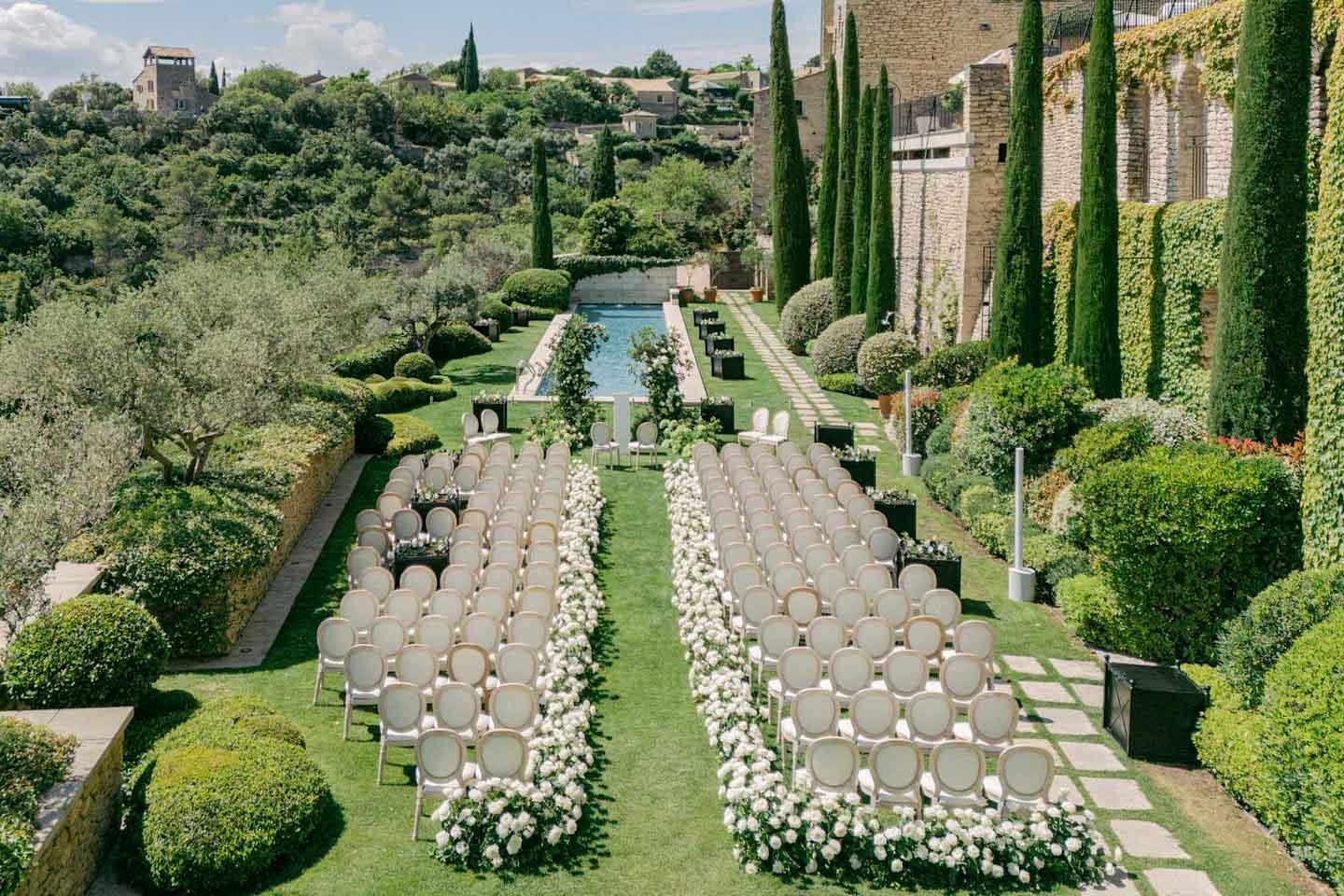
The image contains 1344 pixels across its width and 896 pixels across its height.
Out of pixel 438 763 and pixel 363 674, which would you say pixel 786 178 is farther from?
pixel 438 763

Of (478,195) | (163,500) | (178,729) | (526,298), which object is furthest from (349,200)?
(178,729)

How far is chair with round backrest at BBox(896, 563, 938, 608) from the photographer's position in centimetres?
1168

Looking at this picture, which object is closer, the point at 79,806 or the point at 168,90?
the point at 79,806

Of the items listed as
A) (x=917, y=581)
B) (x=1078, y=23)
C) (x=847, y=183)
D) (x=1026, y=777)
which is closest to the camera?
(x=1026, y=777)

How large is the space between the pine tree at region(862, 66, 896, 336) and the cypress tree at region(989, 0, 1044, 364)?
6.03 metres

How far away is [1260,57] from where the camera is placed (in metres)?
12.0

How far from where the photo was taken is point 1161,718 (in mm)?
9094

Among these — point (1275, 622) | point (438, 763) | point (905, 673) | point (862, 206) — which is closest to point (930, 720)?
point (905, 673)

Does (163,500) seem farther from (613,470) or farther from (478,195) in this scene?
(478,195)

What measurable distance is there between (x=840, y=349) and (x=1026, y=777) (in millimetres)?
18000

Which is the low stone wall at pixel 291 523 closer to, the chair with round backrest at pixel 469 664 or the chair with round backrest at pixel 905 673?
the chair with round backrest at pixel 469 664

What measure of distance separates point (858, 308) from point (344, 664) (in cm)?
1893

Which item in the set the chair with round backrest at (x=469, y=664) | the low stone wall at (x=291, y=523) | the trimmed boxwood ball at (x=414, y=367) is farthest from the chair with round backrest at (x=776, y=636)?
the trimmed boxwood ball at (x=414, y=367)

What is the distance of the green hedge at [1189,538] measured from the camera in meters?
10.3
